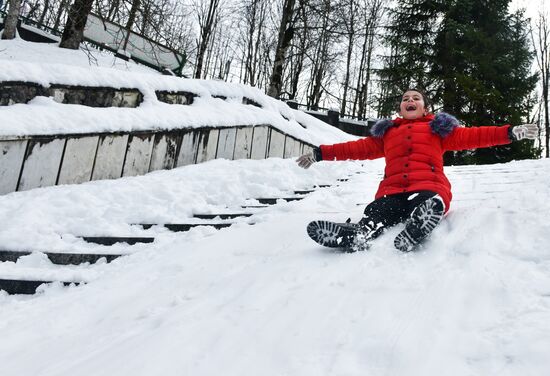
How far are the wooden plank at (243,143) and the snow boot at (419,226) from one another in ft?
14.9

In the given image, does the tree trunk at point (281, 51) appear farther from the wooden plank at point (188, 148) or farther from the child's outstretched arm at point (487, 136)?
the child's outstretched arm at point (487, 136)

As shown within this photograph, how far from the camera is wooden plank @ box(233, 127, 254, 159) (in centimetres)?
659

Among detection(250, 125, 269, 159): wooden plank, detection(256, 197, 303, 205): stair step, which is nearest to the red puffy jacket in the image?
detection(256, 197, 303, 205): stair step

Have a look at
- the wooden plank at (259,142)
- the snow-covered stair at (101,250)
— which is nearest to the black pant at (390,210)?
the snow-covered stair at (101,250)

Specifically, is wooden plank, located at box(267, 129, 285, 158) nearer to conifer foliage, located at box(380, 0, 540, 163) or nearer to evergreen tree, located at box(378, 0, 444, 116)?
conifer foliage, located at box(380, 0, 540, 163)

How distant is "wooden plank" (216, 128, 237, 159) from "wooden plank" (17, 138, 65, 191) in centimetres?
247

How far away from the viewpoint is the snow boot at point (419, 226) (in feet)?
7.23

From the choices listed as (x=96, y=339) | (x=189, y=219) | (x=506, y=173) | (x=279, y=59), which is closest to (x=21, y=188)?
(x=189, y=219)

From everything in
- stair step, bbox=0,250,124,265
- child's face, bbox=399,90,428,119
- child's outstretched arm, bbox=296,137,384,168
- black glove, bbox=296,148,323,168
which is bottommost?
stair step, bbox=0,250,124,265

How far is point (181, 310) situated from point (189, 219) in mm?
1824

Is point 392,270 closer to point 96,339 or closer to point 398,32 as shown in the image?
point 96,339

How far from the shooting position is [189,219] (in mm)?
3688

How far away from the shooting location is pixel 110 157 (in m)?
4.63

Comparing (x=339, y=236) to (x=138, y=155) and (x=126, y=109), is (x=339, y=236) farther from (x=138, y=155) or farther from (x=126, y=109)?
(x=126, y=109)
